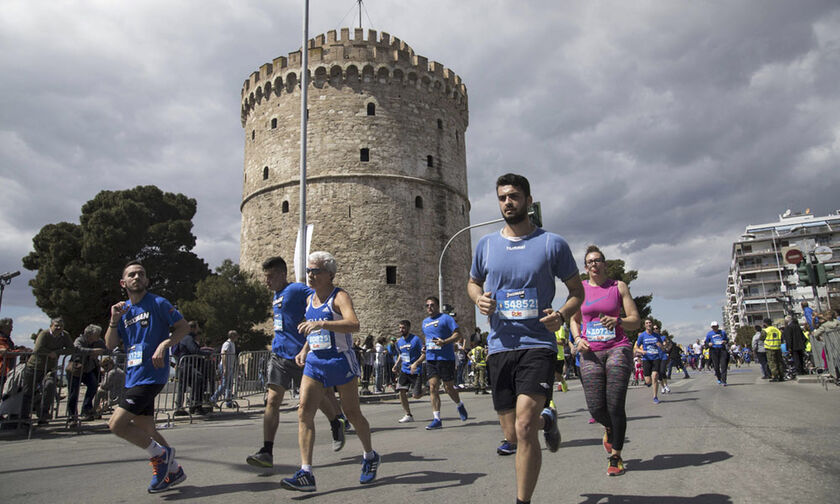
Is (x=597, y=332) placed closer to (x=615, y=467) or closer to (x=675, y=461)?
(x=615, y=467)

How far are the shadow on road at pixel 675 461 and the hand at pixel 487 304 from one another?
80.7 inches

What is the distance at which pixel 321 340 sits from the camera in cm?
427

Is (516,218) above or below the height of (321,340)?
above

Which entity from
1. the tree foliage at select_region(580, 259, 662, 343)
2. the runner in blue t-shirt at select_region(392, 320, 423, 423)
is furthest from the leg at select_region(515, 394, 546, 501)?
the tree foliage at select_region(580, 259, 662, 343)

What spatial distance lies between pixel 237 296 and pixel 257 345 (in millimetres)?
3034

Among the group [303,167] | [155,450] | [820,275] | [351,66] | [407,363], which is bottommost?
[155,450]

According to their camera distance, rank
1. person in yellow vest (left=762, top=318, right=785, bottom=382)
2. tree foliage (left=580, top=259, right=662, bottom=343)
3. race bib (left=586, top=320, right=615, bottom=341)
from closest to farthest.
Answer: race bib (left=586, top=320, right=615, bottom=341)
person in yellow vest (left=762, top=318, right=785, bottom=382)
tree foliage (left=580, top=259, right=662, bottom=343)

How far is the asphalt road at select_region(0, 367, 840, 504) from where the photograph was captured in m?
3.59

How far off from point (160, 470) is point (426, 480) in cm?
203

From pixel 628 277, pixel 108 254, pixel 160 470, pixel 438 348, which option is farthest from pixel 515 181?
pixel 628 277

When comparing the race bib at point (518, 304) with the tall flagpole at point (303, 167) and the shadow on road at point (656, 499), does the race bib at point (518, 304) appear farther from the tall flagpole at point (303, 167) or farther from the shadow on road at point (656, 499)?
the tall flagpole at point (303, 167)

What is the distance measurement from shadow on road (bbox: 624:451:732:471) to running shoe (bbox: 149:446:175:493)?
3.55m

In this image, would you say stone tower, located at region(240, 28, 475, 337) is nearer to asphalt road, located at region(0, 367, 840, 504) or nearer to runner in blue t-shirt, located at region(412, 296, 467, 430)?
runner in blue t-shirt, located at region(412, 296, 467, 430)

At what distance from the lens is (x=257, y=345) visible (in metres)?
28.0
